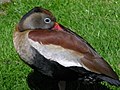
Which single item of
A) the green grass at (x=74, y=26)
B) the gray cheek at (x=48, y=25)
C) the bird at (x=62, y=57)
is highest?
the gray cheek at (x=48, y=25)

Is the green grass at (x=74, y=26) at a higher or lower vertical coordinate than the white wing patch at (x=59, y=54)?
lower

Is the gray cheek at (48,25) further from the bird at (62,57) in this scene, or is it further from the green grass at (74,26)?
the green grass at (74,26)

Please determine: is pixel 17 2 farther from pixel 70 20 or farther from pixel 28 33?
pixel 28 33

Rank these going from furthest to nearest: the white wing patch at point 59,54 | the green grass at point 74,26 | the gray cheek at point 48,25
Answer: the green grass at point 74,26 < the gray cheek at point 48,25 < the white wing patch at point 59,54

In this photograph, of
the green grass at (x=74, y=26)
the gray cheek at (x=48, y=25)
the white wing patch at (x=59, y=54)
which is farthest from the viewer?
the green grass at (x=74, y=26)

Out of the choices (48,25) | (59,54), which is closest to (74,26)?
(48,25)

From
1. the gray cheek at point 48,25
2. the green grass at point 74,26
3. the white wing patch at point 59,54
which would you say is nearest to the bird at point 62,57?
the white wing patch at point 59,54

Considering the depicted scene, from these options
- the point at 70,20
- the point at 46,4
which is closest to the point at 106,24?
the point at 70,20
